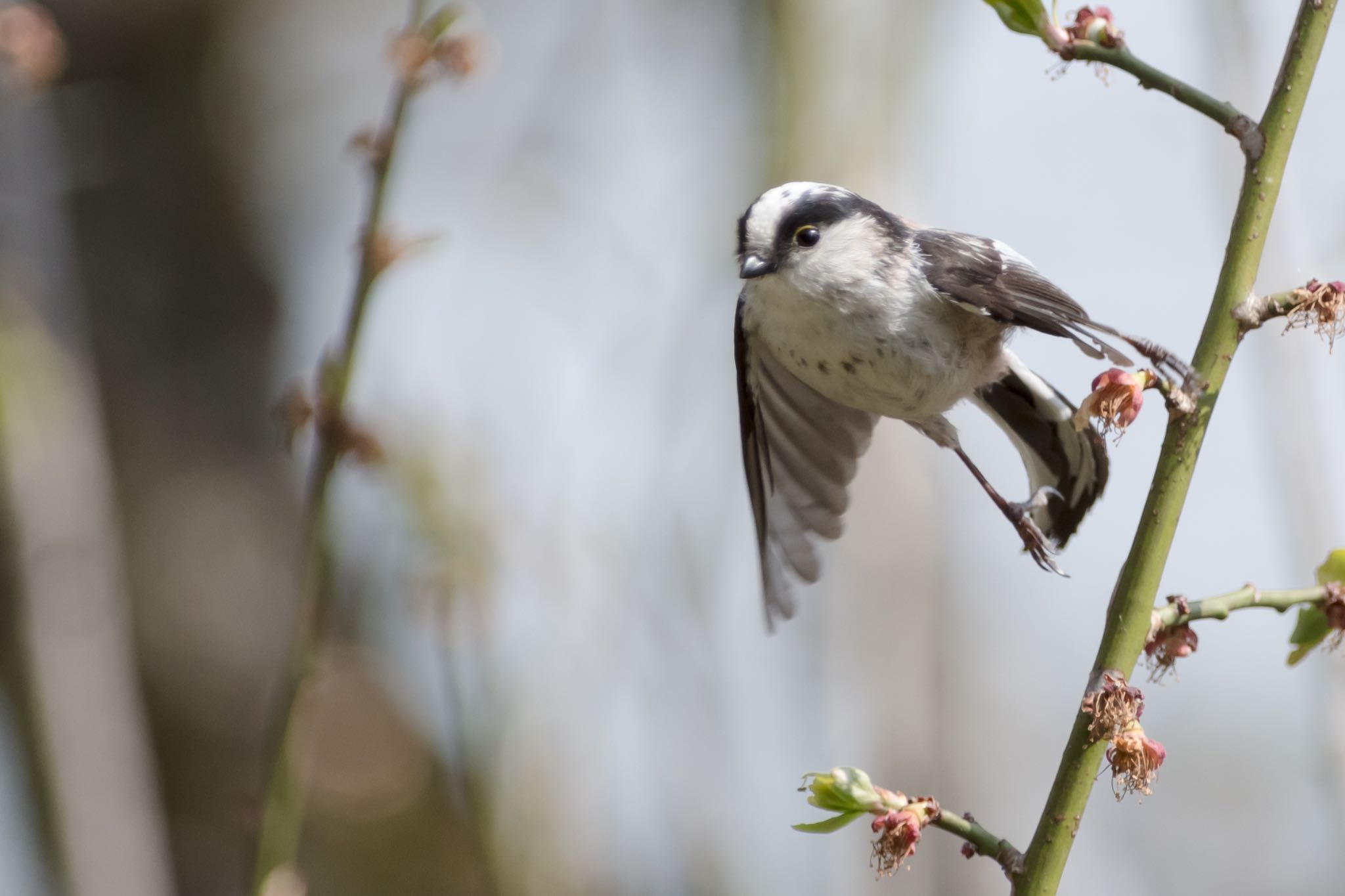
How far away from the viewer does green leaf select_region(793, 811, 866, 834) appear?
1.53 metres

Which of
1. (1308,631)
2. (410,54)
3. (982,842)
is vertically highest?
(410,54)

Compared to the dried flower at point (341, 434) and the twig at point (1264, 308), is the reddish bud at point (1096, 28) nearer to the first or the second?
the twig at point (1264, 308)

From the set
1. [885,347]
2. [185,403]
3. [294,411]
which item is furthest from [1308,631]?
[185,403]

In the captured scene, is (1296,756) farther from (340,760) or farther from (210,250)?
(210,250)

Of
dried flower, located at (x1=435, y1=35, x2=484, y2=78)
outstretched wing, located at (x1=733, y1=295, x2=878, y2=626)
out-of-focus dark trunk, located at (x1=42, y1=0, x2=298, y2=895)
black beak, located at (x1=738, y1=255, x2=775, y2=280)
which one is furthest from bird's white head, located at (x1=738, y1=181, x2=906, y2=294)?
out-of-focus dark trunk, located at (x1=42, y1=0, x2=298, y2=895)

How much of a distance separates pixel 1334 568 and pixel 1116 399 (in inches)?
14.5

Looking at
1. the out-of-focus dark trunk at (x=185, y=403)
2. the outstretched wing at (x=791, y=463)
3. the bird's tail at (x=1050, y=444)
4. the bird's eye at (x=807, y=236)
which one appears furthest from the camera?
the out-of-focus dark trunk at (x=185, y=403)

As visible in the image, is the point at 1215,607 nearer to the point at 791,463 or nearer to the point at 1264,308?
the point at 1264,308

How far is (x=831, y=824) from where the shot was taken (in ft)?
5.02

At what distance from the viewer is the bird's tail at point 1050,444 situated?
279cm

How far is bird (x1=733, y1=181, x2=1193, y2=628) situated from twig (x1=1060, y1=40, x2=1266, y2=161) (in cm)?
58

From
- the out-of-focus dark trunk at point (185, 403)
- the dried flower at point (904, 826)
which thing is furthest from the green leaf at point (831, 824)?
the out-of-focus dark trunk at point (185, 403)

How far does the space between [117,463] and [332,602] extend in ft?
13.4

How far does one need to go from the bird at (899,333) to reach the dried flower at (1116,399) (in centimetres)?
51
